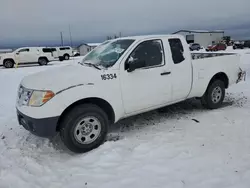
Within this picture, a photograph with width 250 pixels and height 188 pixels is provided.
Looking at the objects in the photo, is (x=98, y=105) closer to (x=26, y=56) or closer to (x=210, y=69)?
(x=210, y=69)

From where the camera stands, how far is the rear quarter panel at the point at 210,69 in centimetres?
566

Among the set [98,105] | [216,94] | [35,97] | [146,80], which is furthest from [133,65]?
[216,94]

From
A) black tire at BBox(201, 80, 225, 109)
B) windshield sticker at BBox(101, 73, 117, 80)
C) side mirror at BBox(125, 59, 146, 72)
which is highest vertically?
side mirror at BBox(125, 59, 146, 72)

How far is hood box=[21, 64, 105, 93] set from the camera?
3.90 metres

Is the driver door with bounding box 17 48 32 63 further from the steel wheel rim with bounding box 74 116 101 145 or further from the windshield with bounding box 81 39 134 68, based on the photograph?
the steel wheel rim with bounding box 74 116 101 145

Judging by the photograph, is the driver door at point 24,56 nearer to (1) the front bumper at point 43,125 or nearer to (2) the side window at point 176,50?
(2) the side window at point 176,50

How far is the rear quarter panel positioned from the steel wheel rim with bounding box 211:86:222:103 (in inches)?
16.1

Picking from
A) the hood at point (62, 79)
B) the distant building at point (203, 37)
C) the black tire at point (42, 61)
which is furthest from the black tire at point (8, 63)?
the distant building at point (203, 37)

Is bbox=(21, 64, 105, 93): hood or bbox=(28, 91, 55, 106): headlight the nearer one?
bbox=(28, 91, 55, 106): headlight

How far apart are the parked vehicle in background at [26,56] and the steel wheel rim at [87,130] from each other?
21199 millimetres

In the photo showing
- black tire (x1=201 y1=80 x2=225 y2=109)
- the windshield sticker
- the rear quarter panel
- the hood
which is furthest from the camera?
black tire (x1=201 y1=80 x2=225 y2=109)

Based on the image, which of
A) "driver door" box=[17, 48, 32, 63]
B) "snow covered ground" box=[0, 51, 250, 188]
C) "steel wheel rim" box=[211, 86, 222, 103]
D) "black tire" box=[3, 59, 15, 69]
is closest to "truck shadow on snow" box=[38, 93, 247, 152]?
"snow covered ground" box=[0, 51, 250, 188]

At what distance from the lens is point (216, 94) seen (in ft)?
20.6

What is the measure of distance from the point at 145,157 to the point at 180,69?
7.31 feet
